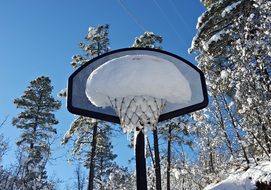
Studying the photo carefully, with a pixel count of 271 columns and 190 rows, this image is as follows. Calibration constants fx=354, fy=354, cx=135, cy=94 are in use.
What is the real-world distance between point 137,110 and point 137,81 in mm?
427

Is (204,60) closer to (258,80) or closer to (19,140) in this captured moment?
(258,80)

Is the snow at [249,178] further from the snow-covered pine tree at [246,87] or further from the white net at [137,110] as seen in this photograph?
the white net at [137,110]

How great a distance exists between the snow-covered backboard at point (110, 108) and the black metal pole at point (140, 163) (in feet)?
1.49

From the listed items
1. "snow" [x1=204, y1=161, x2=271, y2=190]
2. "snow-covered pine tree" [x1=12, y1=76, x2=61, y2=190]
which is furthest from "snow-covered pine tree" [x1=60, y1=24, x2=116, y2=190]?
"snow" [x1=204, y1=161, x2=271, y2=190]

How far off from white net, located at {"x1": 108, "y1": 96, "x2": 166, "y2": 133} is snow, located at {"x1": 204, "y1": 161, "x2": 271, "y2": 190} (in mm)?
4562

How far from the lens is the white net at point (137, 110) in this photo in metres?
4.84

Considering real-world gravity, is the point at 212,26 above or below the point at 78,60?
below

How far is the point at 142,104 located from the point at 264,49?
695 cm

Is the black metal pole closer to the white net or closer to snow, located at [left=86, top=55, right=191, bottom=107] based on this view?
the white net

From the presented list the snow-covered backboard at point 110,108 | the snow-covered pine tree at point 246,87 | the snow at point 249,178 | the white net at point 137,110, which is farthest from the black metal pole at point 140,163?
the snow-covered pine tree at point 246,87

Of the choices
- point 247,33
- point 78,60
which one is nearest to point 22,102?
point 78,60

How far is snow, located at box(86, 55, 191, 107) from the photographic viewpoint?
4719 millimetres

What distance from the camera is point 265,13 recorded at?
10805mm

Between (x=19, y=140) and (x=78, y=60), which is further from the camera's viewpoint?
(x=19, y=140)
